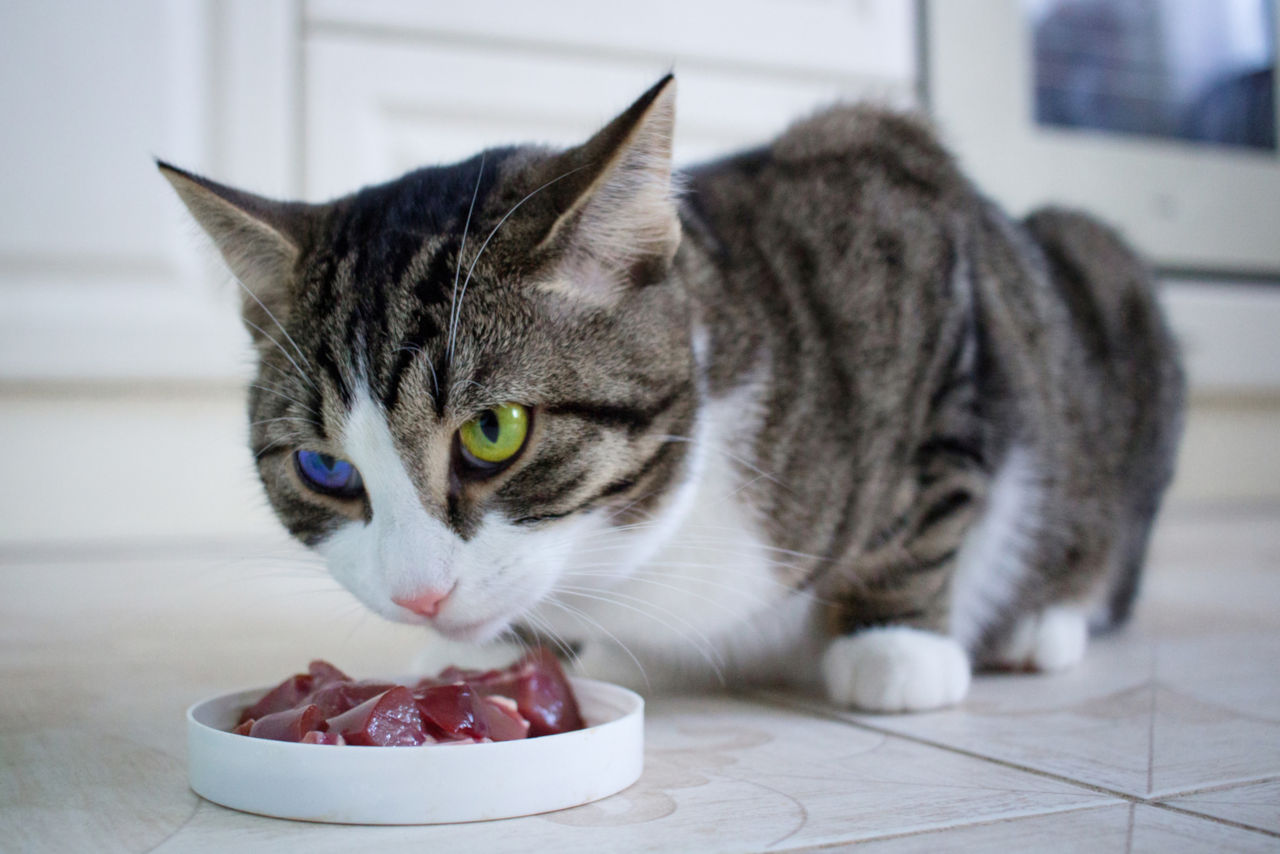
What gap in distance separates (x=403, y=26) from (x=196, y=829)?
2155 mm

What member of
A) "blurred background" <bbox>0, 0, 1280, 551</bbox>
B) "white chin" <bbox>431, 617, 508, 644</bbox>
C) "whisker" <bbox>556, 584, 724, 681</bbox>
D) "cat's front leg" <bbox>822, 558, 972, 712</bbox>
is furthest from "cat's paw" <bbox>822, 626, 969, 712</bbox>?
"blurred background" <bbox>0, 0, 1280, 551</bbox>

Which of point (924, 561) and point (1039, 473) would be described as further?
point (1039, 473)

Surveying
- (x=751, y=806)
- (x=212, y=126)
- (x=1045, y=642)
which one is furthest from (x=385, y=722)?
(x=212, y=126)

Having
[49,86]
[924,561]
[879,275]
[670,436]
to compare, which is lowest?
[924,561]

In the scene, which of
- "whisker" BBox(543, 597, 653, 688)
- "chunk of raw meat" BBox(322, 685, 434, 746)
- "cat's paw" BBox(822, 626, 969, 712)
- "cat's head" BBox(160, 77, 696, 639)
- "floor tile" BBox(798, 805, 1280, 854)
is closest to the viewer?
"floor tile" BBox(798, 805, 1280, 854)

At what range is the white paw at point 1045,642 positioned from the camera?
136cm

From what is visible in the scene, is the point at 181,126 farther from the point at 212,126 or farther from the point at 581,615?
the point at 581,615

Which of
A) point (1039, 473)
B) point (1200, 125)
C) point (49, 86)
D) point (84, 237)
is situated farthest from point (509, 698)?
point (1200, 125)

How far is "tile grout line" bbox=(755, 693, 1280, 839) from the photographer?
0.72 metres

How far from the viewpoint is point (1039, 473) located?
1.39 metres

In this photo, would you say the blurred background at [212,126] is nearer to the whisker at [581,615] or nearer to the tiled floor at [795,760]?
the tiled floor at [795,760]

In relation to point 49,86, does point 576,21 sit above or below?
above

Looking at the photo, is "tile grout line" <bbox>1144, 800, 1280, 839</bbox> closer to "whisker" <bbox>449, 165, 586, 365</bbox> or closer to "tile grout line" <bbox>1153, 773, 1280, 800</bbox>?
"tile grout line" <bbox>1153, 773, 1280, 800</bbox>

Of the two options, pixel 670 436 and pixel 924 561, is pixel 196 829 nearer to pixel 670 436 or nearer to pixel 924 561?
pixel 670 436
